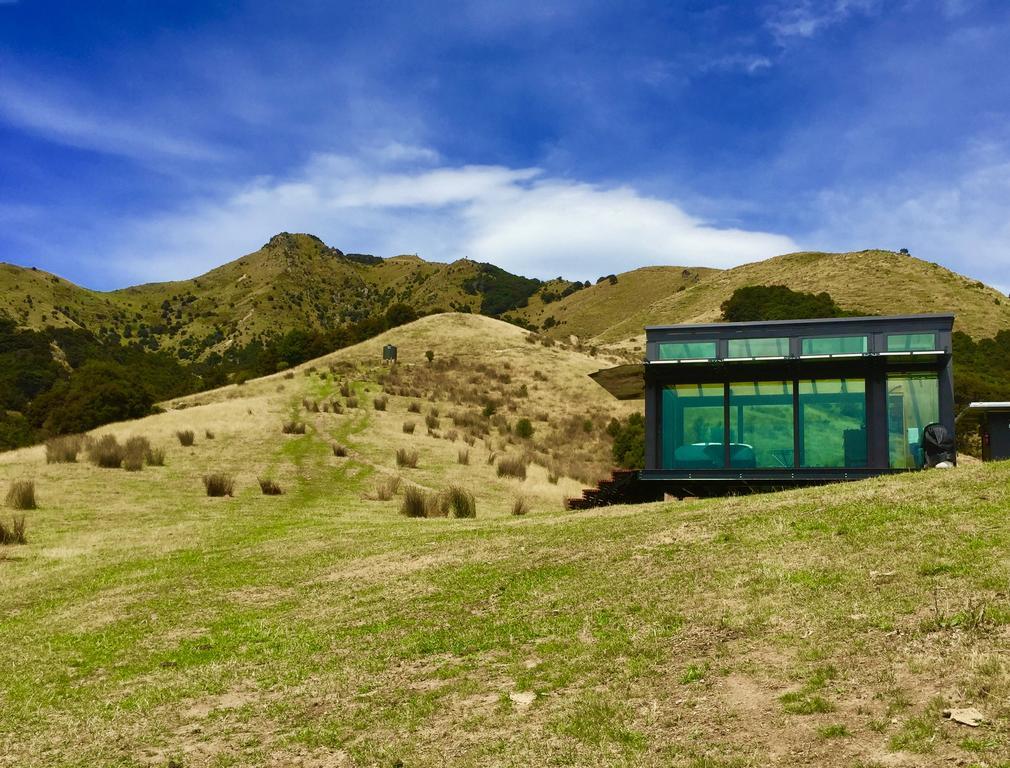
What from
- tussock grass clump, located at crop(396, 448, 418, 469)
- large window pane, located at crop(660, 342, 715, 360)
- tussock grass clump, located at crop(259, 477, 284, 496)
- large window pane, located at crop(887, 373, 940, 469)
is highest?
large window pane, located at crop(660, 342, 715, 360)

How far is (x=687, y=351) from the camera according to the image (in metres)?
20.3

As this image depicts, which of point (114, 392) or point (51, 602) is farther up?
point (114, 392)

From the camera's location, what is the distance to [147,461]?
Result: 30.9m

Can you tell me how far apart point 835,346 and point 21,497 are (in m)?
21.5

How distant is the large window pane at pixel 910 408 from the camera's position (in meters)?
18.7

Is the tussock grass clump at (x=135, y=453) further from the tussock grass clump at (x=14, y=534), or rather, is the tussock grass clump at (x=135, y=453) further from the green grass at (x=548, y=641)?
the green grass at (x=548, y=641)

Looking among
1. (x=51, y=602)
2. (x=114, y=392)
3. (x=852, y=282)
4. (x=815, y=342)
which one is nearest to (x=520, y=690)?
(x=51, y=602)

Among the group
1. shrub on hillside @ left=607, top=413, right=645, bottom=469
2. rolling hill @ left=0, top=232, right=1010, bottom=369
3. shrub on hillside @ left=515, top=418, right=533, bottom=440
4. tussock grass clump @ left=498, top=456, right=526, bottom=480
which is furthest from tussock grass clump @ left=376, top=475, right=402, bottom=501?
rolling hill @ left=0, top=232, right=1010, bottom=369

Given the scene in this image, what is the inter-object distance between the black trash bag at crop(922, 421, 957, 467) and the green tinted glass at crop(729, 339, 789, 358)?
11.3 feet

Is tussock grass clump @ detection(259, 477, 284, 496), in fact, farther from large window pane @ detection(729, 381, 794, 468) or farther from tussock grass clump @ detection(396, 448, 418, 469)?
large window pane @ detection(729, 381, 794, 468)

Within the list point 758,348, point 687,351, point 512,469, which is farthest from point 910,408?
point 512,469

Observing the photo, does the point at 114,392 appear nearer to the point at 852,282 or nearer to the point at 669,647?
the point at 669,647

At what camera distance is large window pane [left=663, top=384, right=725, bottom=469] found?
792 inches

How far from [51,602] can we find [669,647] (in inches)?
421
